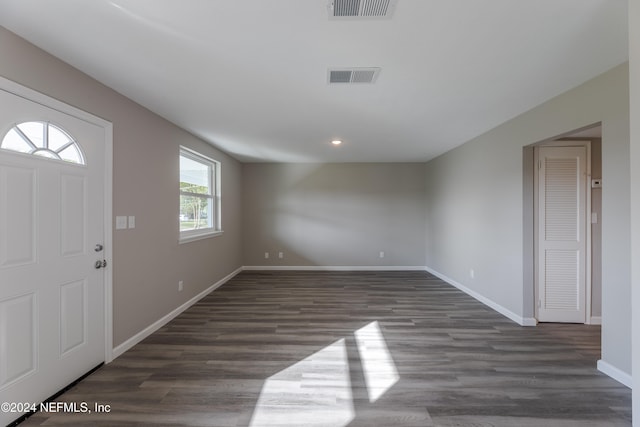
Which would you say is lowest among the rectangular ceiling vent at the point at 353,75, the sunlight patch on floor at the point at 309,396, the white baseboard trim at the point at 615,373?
the sunlight patch on floor at the point at 309,396

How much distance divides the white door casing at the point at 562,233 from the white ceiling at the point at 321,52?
86cm

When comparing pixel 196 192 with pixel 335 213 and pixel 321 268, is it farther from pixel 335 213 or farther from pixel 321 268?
pixel 321 268

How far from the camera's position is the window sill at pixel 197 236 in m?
3.67

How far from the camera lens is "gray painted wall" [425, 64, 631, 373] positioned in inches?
83.7

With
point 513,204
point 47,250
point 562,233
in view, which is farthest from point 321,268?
point 47,250

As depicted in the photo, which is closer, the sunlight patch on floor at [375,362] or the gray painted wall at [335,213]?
the sunlight patch on floor at [375,362]

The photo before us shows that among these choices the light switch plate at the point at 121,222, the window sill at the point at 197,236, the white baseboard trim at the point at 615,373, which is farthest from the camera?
the window sill at the point at 197,236

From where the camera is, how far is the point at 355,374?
225cm

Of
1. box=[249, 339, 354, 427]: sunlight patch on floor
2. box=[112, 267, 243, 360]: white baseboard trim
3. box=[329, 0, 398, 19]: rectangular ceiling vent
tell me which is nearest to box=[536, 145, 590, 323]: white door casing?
box=[249, 339, 354, 427]: sunlight patch on floor

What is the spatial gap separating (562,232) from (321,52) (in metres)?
3.36

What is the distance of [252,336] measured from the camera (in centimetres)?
293

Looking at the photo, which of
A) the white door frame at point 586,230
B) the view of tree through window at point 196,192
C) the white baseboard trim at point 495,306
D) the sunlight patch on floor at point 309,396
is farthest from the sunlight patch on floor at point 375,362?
the view of tree through window at point 196,192

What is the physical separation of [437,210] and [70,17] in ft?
18.3

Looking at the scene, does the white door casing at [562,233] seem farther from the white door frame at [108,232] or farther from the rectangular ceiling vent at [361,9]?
the white door frame at [108,232]
